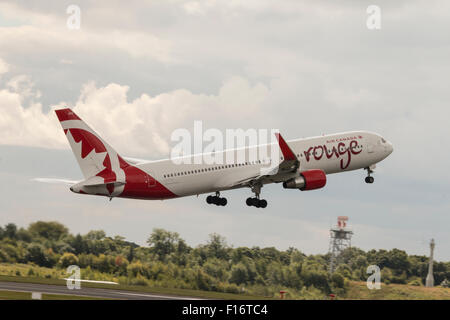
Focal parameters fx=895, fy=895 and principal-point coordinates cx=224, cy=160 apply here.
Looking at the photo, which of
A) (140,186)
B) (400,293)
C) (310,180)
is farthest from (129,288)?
(400,293)

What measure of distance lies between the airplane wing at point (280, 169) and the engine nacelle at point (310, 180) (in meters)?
1.22

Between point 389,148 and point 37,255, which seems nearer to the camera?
point 37,255

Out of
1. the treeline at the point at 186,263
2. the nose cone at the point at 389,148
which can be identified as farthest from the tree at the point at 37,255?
the nose cone at the point at 389,148

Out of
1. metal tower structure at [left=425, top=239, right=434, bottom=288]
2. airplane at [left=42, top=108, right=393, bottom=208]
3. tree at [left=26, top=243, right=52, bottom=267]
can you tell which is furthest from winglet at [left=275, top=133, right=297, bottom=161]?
metal tower structure at [left=425, top=239, right=434, bottom=288]

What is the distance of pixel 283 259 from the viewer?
369 ft

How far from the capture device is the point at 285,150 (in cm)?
8138

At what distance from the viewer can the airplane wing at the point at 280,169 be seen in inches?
3199

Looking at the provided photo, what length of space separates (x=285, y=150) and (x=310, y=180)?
5.28 meters

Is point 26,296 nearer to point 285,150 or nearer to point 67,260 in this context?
point 67,260

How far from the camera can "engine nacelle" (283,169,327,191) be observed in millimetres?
85062

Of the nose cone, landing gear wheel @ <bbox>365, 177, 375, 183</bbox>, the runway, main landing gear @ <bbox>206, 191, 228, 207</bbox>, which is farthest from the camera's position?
landing gear wheel @ <bbox>365, 177, 375, 183</bbox>

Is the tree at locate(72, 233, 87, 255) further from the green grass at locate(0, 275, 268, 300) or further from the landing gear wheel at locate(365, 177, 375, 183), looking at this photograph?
the landing gear wheel at locate(365, 177, 375, 183)
